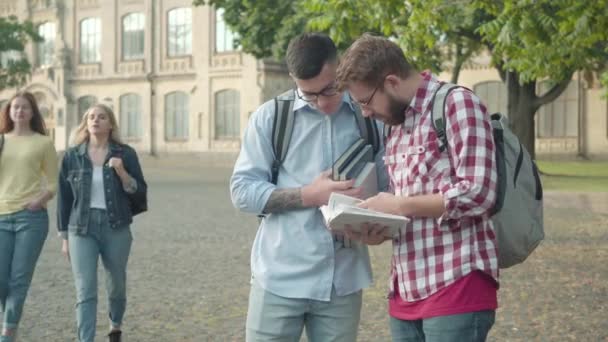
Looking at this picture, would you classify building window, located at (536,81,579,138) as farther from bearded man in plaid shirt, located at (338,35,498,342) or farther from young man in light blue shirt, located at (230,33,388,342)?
bearded man in plaid shirt, located at (338,35,498,342)

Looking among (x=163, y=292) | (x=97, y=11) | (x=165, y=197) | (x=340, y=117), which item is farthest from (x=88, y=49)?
(x=340, y=117)

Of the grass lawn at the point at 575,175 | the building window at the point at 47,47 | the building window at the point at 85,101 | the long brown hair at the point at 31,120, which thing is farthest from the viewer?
the building window at the point at 47,47

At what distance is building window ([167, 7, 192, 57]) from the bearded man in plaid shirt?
47183 millimetres

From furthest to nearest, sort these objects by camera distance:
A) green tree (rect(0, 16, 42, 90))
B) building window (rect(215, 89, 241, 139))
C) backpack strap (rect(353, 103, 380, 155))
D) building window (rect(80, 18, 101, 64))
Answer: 1. building window (rect(80, 18, 101, 64))
2. building window (rect(215, 89, 241, 139))
3. green tree (rect(0, 16, 42, 90))
4. backpack strap (rect(353, 103, 380, 155))

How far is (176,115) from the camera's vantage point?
165 feet

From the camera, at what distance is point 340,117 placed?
389cm

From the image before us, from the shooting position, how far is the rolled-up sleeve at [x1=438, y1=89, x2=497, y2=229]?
3.07 m

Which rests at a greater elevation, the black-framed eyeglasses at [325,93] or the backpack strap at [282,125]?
the black-framed eyeglasses at [325,93]

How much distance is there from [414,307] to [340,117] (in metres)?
0.96

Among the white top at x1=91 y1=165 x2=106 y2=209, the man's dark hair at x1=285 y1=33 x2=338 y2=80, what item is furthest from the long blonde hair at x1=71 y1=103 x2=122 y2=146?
the man's dark hair at x1=285 y1=33 x2=338 y2=80

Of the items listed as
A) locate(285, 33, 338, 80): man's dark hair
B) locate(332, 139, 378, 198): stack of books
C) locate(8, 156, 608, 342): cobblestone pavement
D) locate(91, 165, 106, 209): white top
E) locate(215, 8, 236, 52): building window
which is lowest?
locate(8, 156, 608, 342): cobblestone pavement

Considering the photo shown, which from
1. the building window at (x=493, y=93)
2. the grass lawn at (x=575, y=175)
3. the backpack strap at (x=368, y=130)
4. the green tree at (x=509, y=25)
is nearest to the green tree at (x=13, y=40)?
the building window at (x=493, y=93)

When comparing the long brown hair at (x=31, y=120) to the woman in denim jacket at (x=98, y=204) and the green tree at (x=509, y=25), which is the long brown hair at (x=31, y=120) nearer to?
the woman in denim jacket at (x=98, y=204)

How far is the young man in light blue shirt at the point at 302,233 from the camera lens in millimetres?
3746
